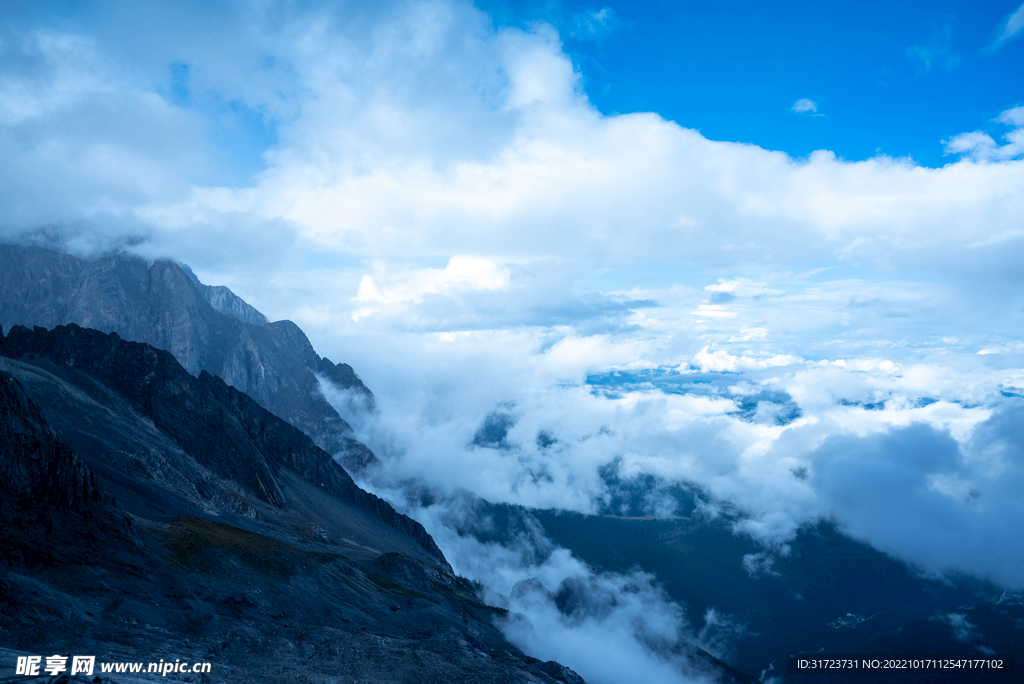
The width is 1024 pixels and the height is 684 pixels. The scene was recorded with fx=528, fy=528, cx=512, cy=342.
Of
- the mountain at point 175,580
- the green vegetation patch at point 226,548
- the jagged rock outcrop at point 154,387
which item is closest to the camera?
the mountain at point 175,580

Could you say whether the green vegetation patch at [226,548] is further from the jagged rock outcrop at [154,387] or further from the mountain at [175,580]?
the jagged rock outcrop at [154,387]

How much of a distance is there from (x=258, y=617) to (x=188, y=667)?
27614 millimetres

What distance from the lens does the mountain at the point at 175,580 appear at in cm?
5619

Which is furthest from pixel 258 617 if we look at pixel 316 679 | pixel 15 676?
pixel 15 676

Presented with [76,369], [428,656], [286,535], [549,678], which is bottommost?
[549,678]

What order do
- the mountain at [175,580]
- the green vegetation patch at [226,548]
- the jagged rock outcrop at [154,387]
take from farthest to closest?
the jagged rock outcrop at [154,387], the green vegetation patch at [226,548], the mountain at [175,580]

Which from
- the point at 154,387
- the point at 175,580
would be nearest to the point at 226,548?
the point at 175,580

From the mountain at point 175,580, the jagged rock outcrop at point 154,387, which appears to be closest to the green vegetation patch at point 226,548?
the mountain at point 175,580

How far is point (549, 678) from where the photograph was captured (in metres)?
91.8

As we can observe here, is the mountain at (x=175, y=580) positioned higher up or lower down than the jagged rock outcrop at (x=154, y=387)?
lower down

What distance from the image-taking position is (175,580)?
7588 centimetres

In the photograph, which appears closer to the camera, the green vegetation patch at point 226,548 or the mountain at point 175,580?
the mountain at point 175,580

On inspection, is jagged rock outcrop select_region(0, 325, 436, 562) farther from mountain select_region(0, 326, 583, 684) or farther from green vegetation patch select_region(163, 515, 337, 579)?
green vegetation patch select_region(163, 515, 337, 579)

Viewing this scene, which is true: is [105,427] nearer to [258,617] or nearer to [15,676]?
[258,617]
